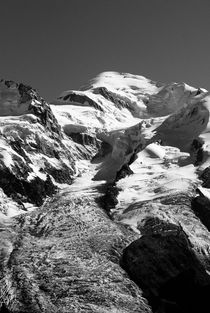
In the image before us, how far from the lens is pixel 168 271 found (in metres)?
122

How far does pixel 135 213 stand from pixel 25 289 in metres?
34.2

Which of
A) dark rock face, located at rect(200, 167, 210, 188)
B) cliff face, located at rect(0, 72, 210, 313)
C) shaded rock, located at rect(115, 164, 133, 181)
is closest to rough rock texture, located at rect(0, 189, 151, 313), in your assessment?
cliff face, located at rect(0, 72, 210, 313)

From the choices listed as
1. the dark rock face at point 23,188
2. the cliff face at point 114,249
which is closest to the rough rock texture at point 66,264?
the cliff face at point 114,249

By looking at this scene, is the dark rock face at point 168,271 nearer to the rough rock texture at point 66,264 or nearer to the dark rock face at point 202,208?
the rough rock texture at point 66,264

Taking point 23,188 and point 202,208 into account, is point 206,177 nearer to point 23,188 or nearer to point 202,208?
point 202,208

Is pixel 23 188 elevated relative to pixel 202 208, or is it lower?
lower

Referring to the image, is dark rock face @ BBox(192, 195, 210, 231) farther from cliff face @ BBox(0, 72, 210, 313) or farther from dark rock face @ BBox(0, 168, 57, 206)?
dark rock face @ BBox(0, 168, 57, 206)

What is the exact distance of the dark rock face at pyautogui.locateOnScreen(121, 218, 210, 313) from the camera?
117188 millimetres

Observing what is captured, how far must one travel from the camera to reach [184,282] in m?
120

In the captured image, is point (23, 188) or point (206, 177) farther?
point (23, 188)

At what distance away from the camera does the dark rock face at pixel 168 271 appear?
11719 cm

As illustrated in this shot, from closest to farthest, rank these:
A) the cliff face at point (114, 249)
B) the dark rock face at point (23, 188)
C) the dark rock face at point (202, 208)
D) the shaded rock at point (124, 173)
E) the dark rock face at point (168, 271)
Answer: the cliff face at point (114, 249) < the dark rock face at point (168, 271) < the dark rock face at point (202, 208) < the shaded rock at point (124, 173) < the dark rock face at point (23, 188)

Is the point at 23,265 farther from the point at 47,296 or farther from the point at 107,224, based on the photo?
the point at 107,224

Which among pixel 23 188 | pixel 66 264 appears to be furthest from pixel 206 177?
pixel 66 264
